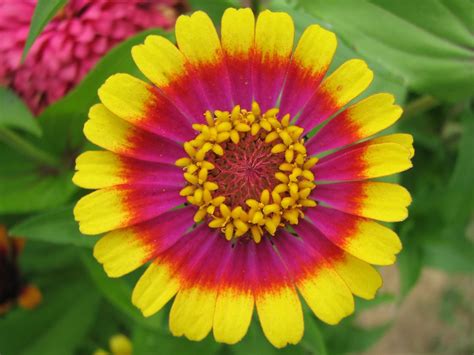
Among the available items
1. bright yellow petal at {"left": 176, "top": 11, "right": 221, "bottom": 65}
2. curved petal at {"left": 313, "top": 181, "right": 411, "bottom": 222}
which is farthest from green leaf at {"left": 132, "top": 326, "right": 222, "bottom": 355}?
bright yellow petal at {"left": 176, "top": 11, "right": 221, "bottom": 65}

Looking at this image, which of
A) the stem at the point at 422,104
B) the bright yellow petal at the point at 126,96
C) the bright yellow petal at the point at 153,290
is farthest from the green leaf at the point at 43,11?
the stem at the point at 422,104

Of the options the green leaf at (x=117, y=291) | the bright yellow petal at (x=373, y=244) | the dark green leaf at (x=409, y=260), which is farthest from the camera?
the dark green leaf at (x=409, y=260)

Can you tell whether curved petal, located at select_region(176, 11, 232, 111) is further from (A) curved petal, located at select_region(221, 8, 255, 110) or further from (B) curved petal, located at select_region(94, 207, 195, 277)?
(B) curved petal, located at select_region(94, 207, 195, 277)

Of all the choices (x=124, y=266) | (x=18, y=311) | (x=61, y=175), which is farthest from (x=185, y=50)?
(x=18, y=311)

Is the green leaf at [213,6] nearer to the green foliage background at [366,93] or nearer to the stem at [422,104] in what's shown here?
the green foliage background at [366,93]

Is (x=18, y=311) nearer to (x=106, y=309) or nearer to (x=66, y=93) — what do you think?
(x=106, y=309)

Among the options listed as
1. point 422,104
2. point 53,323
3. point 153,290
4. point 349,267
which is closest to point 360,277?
point 349,267
